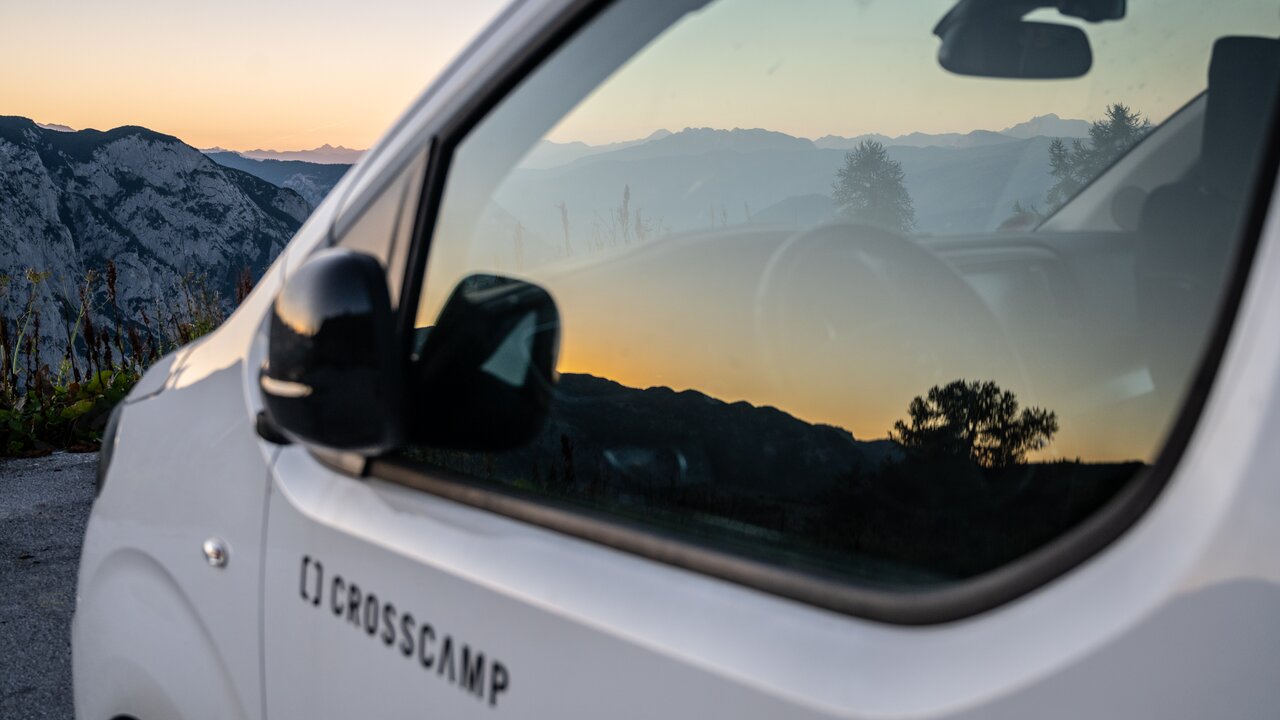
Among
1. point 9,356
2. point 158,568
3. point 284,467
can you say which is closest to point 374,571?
point 284,467

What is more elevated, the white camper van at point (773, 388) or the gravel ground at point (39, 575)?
the white camper van at point (773, 388)

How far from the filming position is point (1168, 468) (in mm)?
819

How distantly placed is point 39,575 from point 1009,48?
4.97m

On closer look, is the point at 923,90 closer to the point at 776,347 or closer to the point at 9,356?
the point at 776,347

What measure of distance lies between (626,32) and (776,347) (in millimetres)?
414

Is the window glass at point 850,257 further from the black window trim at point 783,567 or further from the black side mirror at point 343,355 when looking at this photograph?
the black side mirror at point 343,355

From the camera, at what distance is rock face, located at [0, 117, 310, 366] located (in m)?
55.5

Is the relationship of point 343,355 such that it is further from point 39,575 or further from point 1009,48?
point 39,575

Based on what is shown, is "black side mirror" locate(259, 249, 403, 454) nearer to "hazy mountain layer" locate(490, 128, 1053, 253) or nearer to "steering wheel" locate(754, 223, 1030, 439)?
"hazy mountain layer" locate(490, 128, 1053, 253)

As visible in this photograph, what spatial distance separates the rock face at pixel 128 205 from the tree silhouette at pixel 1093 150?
52.1m

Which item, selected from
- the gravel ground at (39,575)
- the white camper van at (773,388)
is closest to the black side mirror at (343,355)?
the white camper van at (773,388)

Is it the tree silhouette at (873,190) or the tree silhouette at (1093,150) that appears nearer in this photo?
the tree silhouette at (873,190)

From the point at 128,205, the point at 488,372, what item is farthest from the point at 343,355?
the point at 128,205

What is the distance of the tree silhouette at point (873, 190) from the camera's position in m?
1.35
